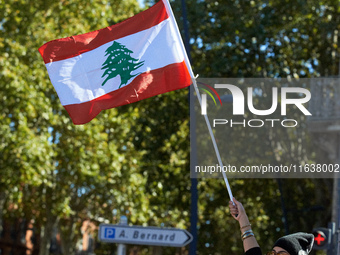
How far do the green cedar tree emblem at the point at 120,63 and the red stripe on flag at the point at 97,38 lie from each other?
5.0 inches

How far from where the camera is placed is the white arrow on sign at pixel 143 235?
31.0 ft

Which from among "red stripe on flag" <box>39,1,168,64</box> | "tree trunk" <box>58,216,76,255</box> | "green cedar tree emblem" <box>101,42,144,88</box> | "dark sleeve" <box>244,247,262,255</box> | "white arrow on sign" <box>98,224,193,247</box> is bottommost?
"dark sleeve" <box>244,247,262,255</box>

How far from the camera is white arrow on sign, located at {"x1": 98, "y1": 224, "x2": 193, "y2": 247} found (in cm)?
945

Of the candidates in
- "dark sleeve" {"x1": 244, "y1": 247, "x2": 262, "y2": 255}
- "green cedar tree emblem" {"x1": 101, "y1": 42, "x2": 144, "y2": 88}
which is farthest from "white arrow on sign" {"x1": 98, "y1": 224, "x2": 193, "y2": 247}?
"dark sleeve" {"x1": 244, "y1": 247, "x2": 262, "y2": 255}

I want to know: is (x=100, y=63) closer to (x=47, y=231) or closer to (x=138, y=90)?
(x=138, y=90)

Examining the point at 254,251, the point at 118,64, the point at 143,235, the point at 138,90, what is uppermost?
the point at 118,64

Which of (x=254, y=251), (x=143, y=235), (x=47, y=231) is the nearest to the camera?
(x=254, y=251)

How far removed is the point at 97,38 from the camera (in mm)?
7000

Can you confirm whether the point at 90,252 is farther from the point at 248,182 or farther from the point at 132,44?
the point at 132,44

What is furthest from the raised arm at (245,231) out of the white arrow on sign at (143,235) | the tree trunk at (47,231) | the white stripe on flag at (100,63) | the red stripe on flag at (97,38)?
the tree trunk at (47,231)

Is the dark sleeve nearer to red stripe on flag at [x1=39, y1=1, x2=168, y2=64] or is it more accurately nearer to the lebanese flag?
the lebanese flag

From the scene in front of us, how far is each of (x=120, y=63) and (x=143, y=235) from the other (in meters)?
3.44

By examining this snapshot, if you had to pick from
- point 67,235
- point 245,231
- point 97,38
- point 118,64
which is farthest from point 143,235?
point 67,235

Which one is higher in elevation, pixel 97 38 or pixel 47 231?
pixel 97 38
